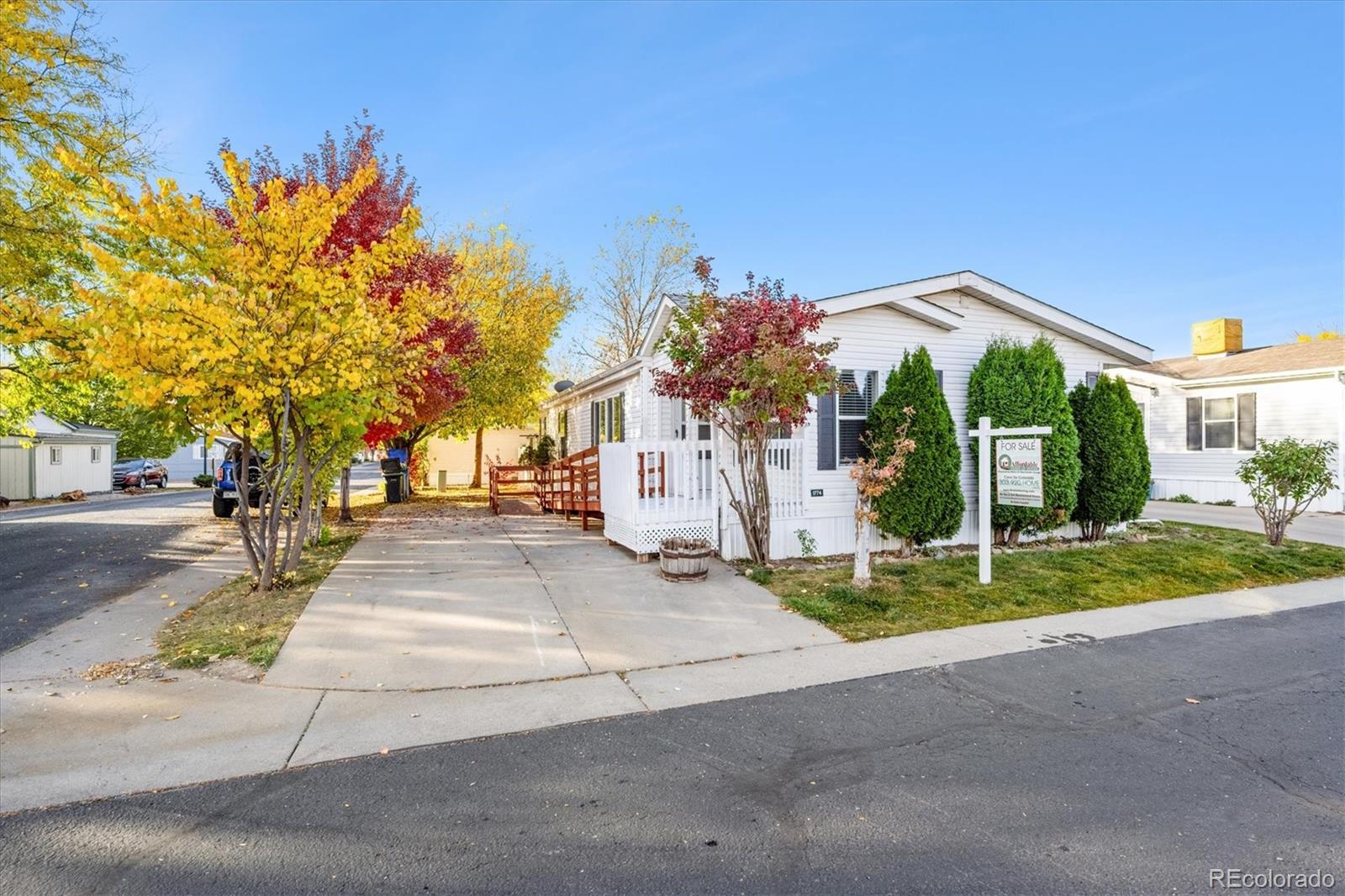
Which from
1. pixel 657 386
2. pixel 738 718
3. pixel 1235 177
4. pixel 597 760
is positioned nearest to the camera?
pixel 597 760

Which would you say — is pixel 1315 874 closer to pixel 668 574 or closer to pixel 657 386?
pixel 668 574

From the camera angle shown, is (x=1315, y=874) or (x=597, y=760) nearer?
(x=1315, y=874)

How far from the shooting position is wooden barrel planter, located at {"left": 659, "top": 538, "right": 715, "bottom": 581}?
7320 mm

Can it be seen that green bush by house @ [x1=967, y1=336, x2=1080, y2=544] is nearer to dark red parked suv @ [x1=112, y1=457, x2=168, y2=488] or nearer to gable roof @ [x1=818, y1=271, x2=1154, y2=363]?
gable roof @ [x1=818, y1=271, x2=1154, y2=363]

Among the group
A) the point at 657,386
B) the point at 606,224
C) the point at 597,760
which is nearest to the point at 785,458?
the point at 657,386

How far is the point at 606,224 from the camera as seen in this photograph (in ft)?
87.9

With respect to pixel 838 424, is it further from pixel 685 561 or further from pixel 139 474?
pixel 139 474

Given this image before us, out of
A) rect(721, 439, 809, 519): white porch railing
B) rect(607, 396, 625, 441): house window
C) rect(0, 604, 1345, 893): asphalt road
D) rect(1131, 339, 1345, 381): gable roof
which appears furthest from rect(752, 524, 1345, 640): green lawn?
rect(607, 396, 625, 441): house window

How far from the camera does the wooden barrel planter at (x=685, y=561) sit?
732 cm

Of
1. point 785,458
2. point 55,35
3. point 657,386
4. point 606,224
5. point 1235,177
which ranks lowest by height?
point 785,458

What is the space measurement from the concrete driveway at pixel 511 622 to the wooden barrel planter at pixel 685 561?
0.15 meters

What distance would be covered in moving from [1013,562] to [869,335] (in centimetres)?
372

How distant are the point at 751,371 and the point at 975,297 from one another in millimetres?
5167

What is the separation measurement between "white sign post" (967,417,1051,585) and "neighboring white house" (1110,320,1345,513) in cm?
1199
